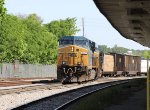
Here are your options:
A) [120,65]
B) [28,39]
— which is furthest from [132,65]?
[28,39]

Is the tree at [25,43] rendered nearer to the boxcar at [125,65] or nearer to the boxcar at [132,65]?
the boxcar at [125,65]

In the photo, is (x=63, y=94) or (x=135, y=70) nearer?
(x=63, y=94)

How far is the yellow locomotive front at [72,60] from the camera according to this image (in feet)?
116

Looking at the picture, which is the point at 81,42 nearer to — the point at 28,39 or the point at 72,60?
the point at 72,60

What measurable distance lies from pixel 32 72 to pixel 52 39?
21993 millimetres

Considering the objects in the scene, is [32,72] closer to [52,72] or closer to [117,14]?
[52,72]

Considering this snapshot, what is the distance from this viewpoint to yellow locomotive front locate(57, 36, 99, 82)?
3525 cm

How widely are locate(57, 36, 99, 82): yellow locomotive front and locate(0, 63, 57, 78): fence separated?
1913 cm

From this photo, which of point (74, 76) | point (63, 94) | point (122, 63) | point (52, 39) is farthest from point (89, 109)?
point (52, 39)

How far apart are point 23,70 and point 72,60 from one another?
25.8 m

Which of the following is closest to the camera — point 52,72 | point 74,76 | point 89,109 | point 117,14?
point 89,109

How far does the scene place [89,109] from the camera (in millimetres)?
14477

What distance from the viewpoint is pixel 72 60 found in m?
35.5

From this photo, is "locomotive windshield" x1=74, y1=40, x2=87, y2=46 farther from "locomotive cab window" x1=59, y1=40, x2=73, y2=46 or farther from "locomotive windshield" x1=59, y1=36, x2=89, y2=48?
"locomotive cab window" x1=59, y1=40, x2=73, y2=46
